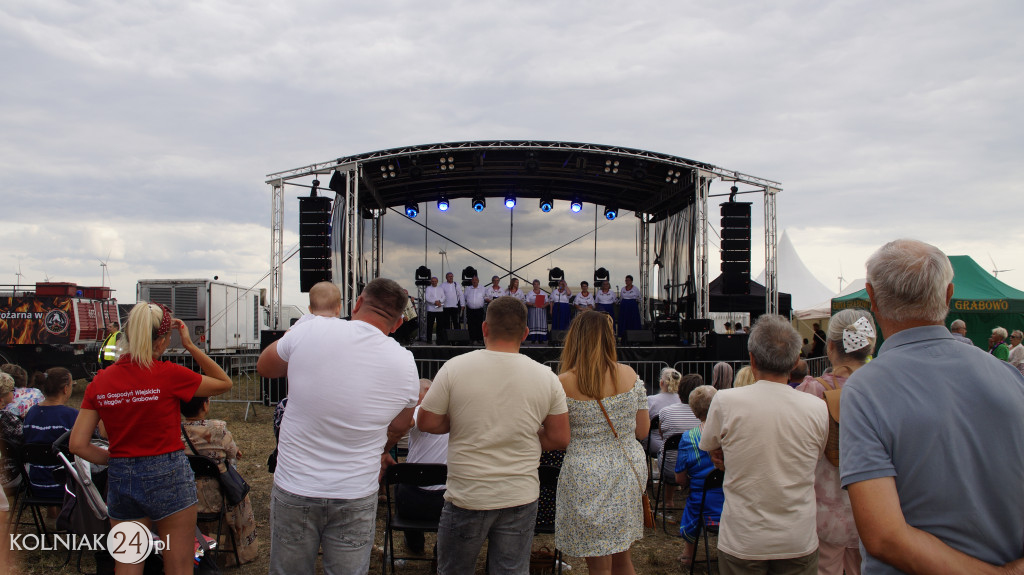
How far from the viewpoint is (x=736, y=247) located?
11.4 m

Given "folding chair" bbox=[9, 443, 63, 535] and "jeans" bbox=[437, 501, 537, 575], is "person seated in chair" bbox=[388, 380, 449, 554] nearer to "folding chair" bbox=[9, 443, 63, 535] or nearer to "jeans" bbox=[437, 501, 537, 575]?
"jeans" bbox=[437, 501, 537, 575]

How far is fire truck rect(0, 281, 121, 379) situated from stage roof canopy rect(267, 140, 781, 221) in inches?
222

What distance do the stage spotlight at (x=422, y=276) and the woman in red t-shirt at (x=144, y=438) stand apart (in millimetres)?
11314

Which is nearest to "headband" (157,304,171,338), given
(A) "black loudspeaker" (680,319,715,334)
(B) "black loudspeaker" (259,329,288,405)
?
(B) "black loudspeaker" (259,329,288,405)

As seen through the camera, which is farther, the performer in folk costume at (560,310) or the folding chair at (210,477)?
the performer in folk costume at (560,310)

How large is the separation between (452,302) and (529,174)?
10.9ft

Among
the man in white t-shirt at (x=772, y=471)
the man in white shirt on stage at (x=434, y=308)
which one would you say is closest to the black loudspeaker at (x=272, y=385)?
the man in white shirt on stage at (x=434, y=308)

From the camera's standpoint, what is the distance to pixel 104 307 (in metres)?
13.7

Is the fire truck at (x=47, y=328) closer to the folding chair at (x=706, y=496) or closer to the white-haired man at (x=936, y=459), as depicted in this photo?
the folding chair at (x=706, y=496)

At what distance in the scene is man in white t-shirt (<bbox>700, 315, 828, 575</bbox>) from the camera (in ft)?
7.56

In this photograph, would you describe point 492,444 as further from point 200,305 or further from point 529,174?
point 200,305

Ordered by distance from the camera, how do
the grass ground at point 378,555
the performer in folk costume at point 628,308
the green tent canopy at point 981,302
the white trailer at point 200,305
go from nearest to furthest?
the grass ground at point 378,555 → the green tent canopy at point 981,302 → the performer in folk costume at point 628,308 → the white trailer at point 200,305

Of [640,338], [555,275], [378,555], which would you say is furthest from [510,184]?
[378,555]

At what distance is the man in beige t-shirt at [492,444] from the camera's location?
235 cm
